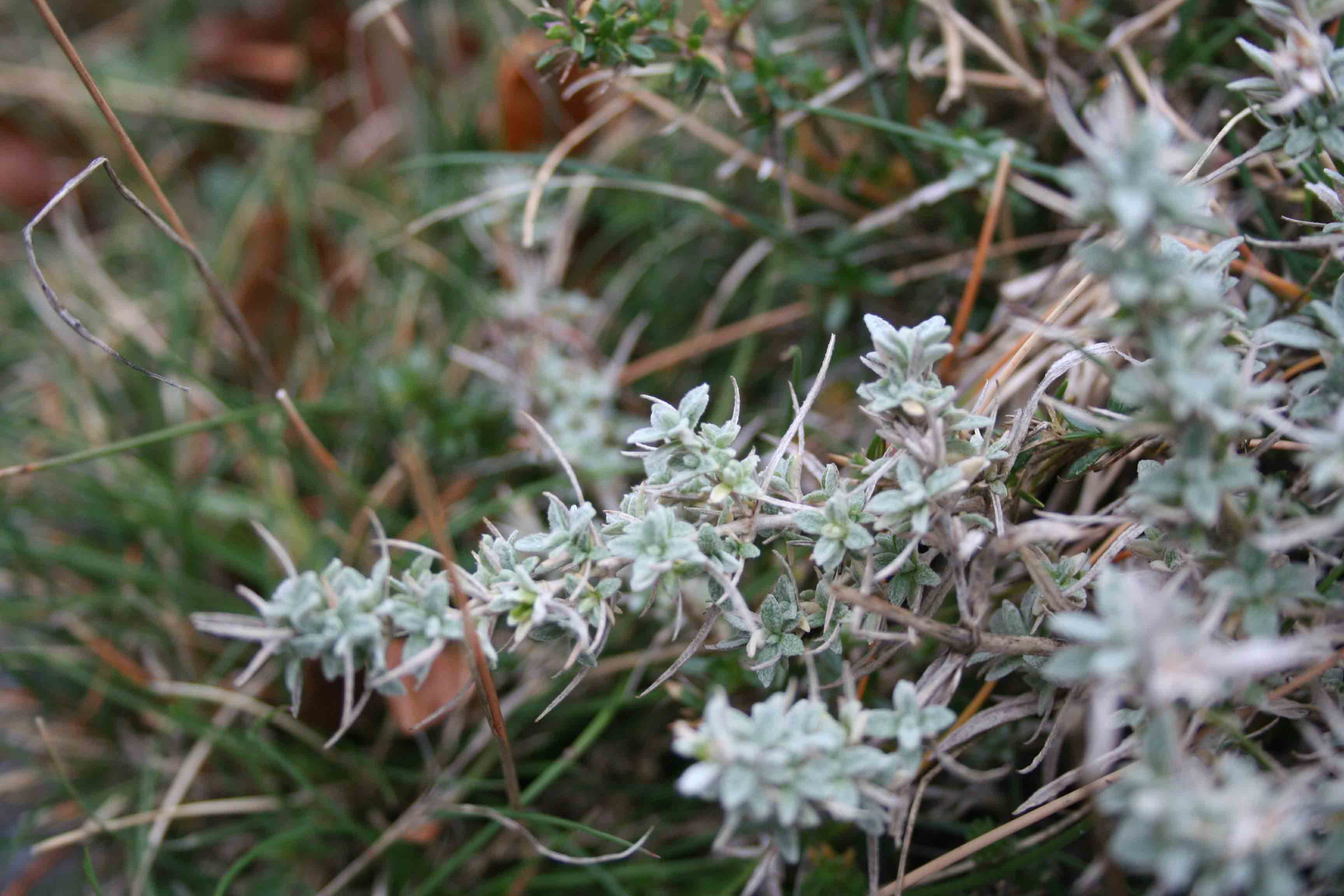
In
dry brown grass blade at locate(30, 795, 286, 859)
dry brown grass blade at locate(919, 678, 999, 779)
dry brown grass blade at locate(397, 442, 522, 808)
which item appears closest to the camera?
dry brown grass blade at locate(397, 442, 522, 808)

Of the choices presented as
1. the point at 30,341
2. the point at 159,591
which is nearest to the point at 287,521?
the point at 159,591

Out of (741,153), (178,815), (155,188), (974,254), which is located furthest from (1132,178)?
(178,815)

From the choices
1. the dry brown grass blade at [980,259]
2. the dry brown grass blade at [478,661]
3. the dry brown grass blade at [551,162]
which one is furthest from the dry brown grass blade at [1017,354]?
the dry brown grass blade at [551,162]

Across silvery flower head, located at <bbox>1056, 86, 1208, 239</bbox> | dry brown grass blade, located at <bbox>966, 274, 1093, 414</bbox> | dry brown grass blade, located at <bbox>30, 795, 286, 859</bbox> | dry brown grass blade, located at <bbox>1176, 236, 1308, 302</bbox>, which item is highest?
silvery flower head, located at <bbox>1056, 86, 1208, 239</bbox>

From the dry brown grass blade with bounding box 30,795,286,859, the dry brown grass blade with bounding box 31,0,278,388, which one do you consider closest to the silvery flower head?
the dry brown grass blade with bounding box 31,0,278,388

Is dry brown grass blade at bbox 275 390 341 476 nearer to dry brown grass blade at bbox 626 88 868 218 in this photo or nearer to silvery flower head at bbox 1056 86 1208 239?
dry brown grass blade at bbox 626 88 868 218

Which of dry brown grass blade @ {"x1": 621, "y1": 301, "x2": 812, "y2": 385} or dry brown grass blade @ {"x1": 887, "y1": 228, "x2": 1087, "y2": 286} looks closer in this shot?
dry brown grass blade @ {"x1": 887, "y1": 228, "x2": 1087, "y2": 286}
